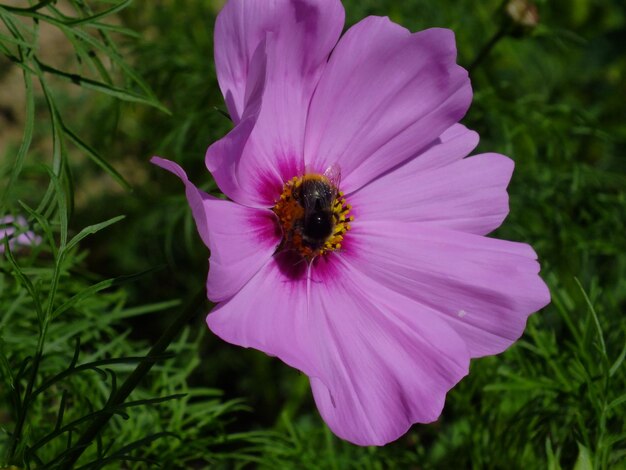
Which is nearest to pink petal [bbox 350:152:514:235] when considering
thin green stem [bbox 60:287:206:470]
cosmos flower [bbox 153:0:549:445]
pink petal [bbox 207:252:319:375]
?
cosmos flower [bbox 153:0:549:445]

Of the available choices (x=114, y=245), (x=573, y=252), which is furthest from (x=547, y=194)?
(x=114, y=245)

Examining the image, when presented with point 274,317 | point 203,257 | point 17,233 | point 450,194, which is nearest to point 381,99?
point 450,194

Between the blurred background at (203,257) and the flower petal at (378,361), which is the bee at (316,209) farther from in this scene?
the blurred background at (203,257)

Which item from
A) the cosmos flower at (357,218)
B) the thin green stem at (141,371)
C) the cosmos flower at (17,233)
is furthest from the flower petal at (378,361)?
→ the cosmos flower at (17,233)

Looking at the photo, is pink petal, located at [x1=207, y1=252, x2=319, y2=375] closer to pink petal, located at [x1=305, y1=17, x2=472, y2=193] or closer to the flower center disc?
the flower center disc

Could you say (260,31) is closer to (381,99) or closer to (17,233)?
(381,99)
